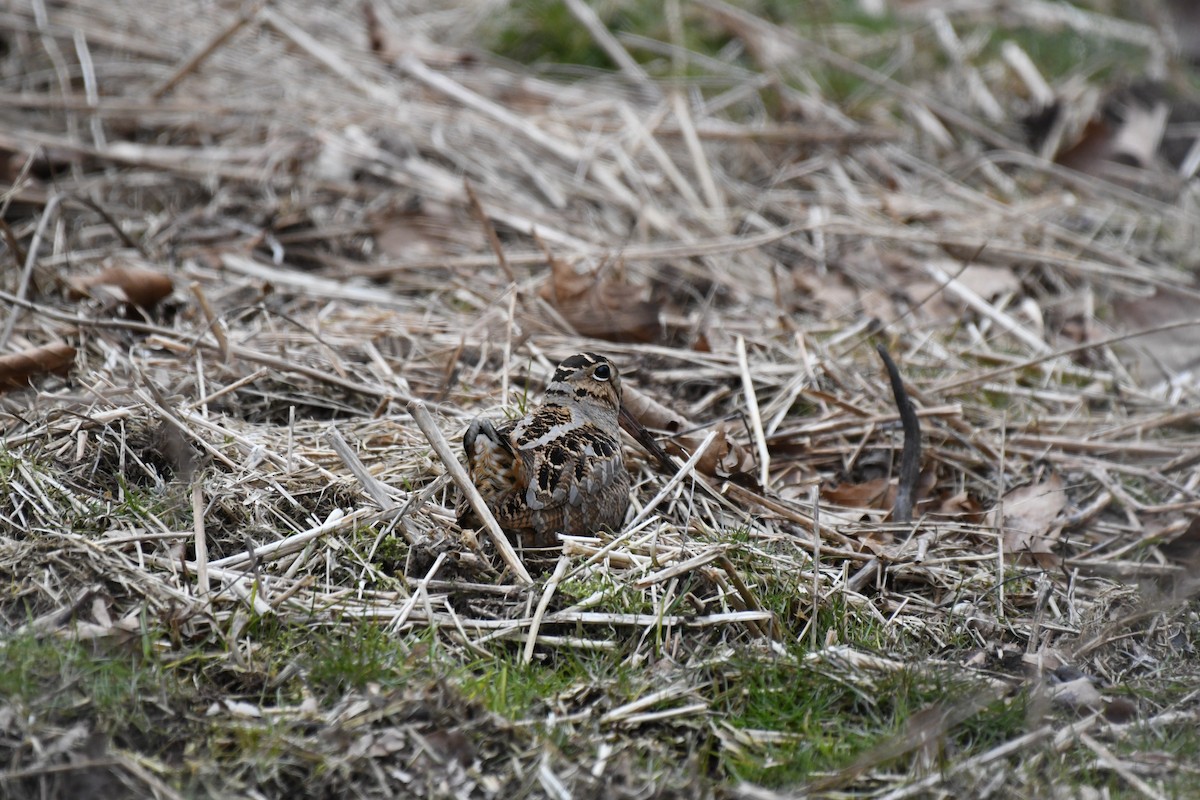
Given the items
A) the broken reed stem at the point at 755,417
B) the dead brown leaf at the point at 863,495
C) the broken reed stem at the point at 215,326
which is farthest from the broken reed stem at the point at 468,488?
the dead brown leaf at the point at 863,495

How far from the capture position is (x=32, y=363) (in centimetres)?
416

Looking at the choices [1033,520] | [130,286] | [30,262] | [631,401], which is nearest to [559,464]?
[631,401]

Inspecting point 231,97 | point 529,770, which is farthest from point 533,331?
point 231,97

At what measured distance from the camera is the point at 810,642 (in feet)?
11.3

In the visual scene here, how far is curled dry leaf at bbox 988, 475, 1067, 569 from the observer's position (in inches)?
162

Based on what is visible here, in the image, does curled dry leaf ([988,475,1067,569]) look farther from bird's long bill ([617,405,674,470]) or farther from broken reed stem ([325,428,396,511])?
broken reed stem ([325,428,396,511])

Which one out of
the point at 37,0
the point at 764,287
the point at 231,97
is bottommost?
the point at 764,287

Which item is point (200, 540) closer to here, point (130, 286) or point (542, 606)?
point (542, 606)

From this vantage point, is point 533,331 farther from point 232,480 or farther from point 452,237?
point 232,480

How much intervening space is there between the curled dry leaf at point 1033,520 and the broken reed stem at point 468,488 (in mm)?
1780

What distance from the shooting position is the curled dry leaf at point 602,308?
5.10 metres

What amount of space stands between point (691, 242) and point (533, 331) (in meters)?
1.35

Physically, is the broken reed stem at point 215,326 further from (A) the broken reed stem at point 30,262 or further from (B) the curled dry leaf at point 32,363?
(A) the broken reed stem at point 30,262

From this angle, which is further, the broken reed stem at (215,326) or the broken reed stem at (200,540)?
the broken reed stem at (215,326)
